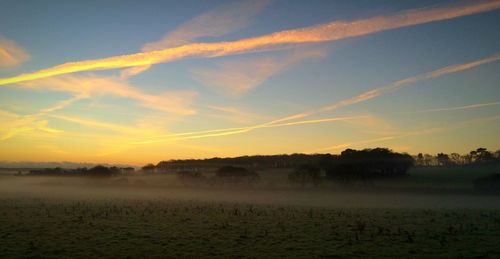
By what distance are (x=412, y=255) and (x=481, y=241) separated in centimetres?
552

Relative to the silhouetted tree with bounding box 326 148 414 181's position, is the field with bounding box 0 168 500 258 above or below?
below

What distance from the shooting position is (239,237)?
21.9 m

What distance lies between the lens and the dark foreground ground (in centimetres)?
1802

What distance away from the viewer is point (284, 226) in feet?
85.2

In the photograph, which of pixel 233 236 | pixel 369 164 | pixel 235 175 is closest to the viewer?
pixel 233 236

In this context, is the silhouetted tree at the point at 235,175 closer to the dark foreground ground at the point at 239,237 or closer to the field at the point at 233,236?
the field at the point at 233,236

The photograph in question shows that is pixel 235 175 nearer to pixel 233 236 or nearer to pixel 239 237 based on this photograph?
pixel 233 236

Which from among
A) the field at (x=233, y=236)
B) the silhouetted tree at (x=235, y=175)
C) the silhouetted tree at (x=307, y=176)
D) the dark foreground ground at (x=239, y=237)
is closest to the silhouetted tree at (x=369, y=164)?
the silhouetted tree at (x=307, y=176)

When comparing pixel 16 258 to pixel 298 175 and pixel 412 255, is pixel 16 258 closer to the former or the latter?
pixel 412 255

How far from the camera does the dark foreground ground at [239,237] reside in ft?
Result: 59.1

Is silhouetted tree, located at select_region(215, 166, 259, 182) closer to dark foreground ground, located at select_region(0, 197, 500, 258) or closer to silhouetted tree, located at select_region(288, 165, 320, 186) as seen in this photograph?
silhouetted tree, located at select_region(288, 165, 320, 186)

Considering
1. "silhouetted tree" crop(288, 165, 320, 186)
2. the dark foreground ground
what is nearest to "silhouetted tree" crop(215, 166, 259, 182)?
"silhouetted tree" crop(288, 165, 320, 186)

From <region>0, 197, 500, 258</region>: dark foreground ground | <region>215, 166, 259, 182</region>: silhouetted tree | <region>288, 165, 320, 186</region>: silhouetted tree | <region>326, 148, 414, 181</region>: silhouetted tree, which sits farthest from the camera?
<region>215, 166, 259, 182</region>: silhouetted tree

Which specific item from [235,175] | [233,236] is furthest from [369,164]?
[233,236]
